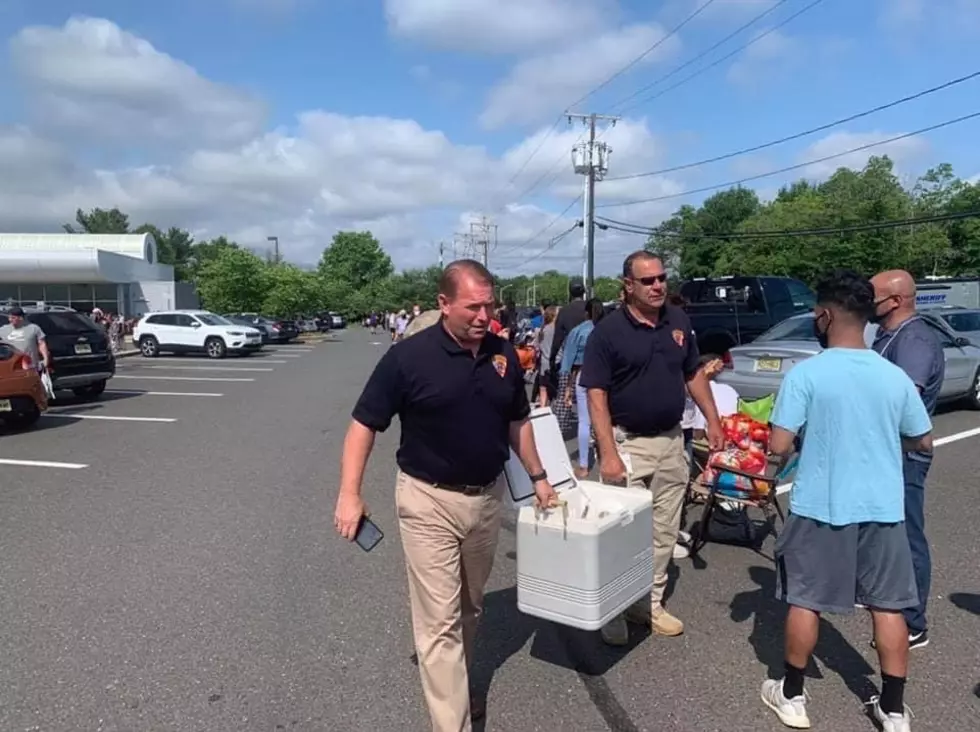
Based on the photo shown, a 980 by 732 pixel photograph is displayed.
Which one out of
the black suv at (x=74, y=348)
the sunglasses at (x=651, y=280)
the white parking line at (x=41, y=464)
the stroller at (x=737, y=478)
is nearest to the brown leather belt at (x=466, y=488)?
the sunglasses at (x=651, y=280)

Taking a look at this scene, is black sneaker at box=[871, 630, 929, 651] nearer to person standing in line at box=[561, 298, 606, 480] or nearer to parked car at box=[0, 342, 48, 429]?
person standing in line at box=[561, 298, 606, 480]

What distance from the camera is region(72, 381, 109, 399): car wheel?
1524 centimetres

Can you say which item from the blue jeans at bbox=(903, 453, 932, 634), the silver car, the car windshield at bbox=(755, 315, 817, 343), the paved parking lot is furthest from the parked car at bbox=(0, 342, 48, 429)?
the blue jeans at bbox=(903, 453, 932, 634)

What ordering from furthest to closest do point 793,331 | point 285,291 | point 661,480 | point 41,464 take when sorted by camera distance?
1. point 285,291
2. point 793,331
3. point 41,464
4. point 661,480

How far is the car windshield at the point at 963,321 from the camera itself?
12906mm

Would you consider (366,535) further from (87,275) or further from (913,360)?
(87,275)

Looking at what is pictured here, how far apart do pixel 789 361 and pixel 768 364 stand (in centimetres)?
27

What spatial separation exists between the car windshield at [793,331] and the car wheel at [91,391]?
39.2 feet

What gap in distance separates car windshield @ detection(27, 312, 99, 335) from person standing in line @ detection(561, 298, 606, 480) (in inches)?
391

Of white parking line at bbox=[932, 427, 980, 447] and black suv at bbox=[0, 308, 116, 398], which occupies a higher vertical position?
black suv at bbox=[0, 308, 116, 398]

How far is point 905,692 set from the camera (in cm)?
353

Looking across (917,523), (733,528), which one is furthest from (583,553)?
(733,528)

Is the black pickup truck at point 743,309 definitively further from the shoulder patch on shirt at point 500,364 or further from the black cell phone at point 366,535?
the black cell phone at point 366,535

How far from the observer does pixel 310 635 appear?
4168 mm
